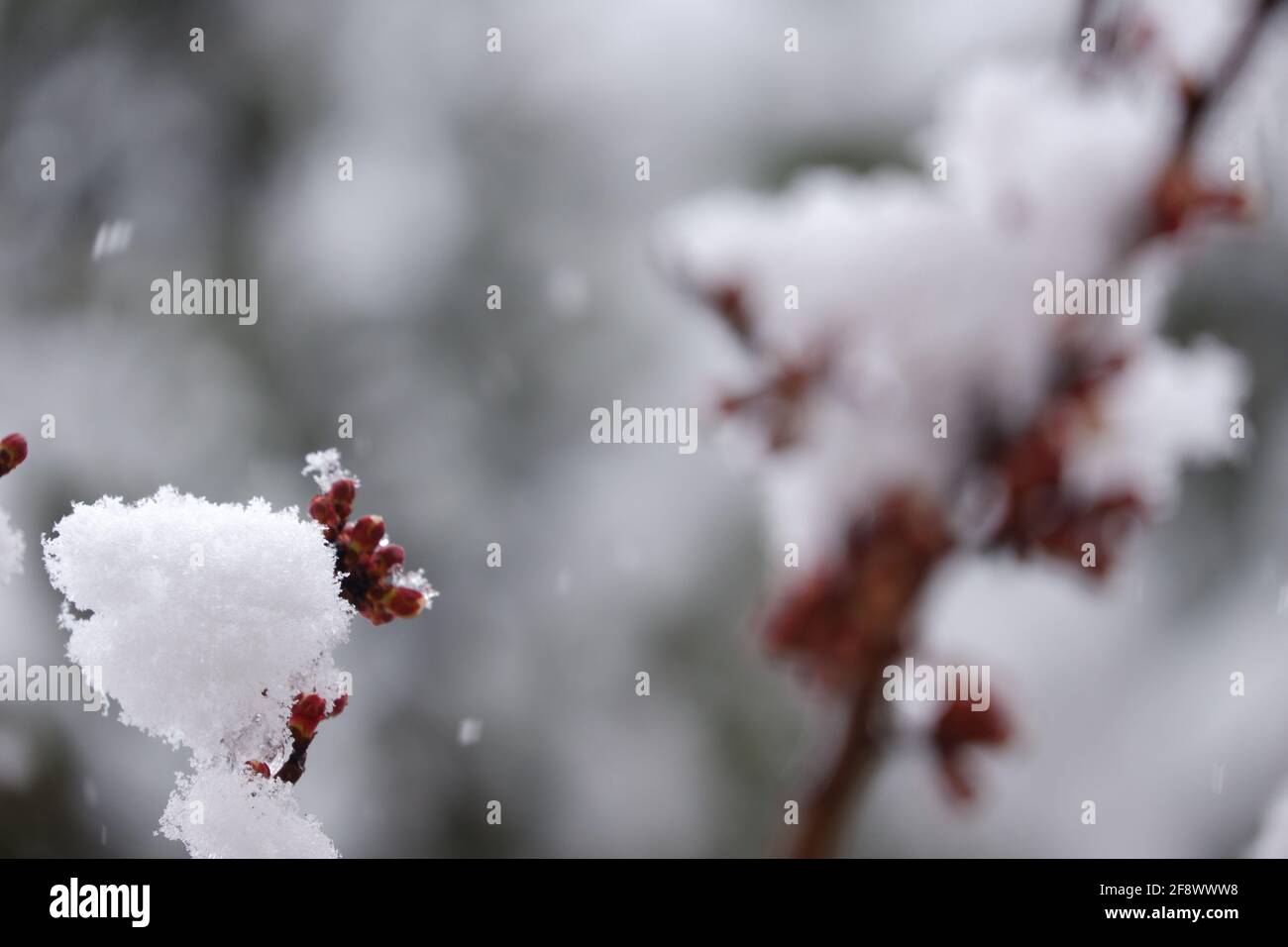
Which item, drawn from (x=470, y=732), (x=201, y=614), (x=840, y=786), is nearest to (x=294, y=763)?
(x=201, y=614)

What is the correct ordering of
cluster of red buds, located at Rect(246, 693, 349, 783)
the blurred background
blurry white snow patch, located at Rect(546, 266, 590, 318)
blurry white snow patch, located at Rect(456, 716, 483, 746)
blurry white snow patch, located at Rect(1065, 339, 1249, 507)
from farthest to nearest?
1. blurry white snow patch, located at Rect(546, 266, 590, 318)
2. blurry white snow patch, located at Rect(456, 716, 483, 746)
3. the blurred background
4. cluster of red buds, located at Rect(246, 693, 349, 783)
5. blurry white snow patch, located at Rect(1065, 339, 1249, 507)

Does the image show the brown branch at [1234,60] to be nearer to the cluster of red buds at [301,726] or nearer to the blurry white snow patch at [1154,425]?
the blurry white snow patch at [1154,425]

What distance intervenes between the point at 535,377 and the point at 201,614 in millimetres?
3537

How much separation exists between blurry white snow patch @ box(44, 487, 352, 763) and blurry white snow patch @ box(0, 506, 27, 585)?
0.04 m

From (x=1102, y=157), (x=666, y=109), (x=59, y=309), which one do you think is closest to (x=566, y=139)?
(x=666, y=109)

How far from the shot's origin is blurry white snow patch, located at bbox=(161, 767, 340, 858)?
87cm

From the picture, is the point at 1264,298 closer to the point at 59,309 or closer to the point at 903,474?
the point at 903,474

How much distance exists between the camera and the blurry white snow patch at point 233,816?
0.87m

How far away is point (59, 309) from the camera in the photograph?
373cm

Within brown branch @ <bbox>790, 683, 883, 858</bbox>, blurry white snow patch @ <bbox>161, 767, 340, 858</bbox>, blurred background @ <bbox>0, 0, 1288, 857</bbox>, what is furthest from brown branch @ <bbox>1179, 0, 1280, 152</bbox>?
blurred background @ <bbox>0, 0, 1288, 857</bbox>

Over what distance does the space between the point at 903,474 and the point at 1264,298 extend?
377 centimetres

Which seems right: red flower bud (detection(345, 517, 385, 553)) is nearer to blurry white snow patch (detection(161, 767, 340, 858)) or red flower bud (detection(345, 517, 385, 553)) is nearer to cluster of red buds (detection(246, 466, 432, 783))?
cluster of red buds (detection(246, 466, 432, 783))

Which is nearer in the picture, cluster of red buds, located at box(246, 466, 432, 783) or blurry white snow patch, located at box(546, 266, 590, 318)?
cluster of red buds, located at box(246, 466, 432, 783)

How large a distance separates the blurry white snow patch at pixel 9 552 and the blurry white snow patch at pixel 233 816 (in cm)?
22
